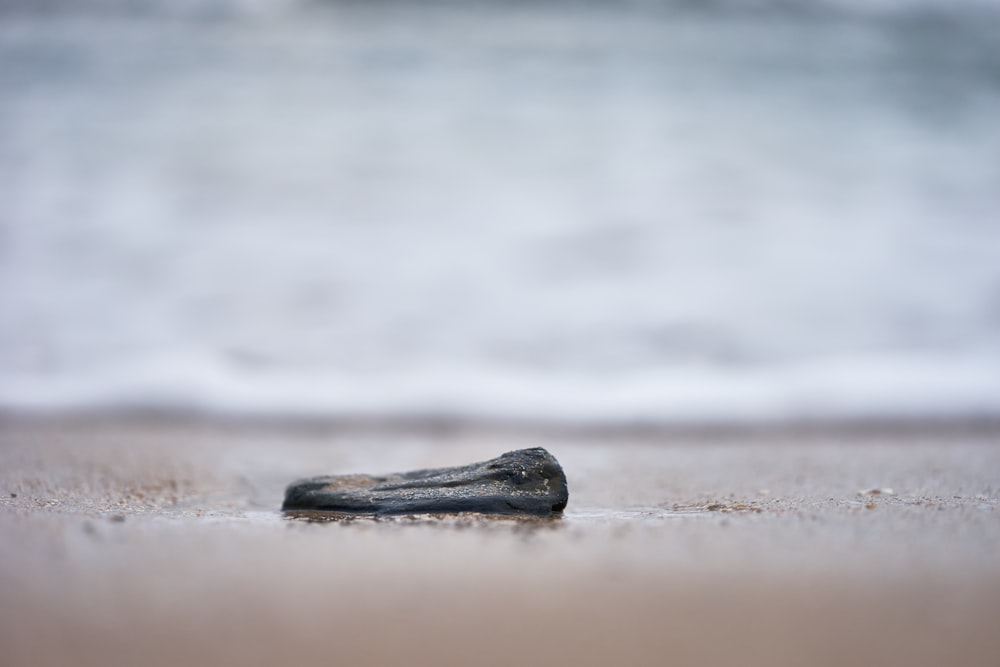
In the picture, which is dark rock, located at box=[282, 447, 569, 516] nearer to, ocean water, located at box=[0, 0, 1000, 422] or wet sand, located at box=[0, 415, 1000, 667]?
wet sand, located at box=[0, 415, 1000, 667]

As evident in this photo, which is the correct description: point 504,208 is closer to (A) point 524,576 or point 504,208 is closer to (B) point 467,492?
(B) point 467,492

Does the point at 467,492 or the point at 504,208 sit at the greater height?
the point at 504,208

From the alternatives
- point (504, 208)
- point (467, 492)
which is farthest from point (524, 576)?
point (504, 208)

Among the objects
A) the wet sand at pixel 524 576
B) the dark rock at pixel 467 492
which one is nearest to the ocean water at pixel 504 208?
the wet sand at pixel 524 576

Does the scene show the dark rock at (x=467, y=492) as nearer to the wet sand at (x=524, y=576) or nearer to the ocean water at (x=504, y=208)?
the wet sand at (x=524, y=576)

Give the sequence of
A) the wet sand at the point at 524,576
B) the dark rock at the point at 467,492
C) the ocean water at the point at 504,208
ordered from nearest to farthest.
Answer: the wet sand at the point at 524,576, the dark rock at the point at 467,492, the ocean water at the point at 504,208
